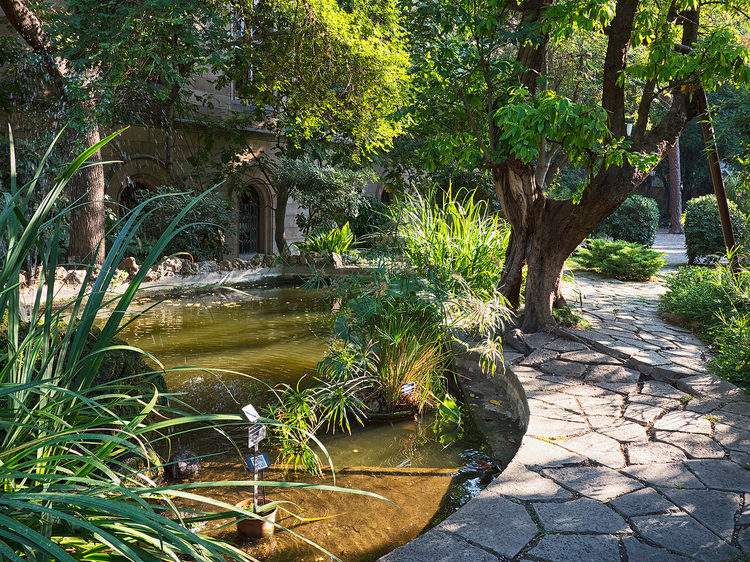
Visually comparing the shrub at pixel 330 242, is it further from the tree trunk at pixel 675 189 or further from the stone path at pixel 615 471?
the tree trunk at pixel 675 189

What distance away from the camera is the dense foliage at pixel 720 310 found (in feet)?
14.2

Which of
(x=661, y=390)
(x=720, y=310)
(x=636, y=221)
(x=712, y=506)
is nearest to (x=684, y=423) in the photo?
(x=661, y=390)

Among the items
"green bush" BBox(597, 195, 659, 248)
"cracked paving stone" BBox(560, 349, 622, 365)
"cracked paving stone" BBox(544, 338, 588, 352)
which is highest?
"green bush" BBox(597, 195, 659, 248)

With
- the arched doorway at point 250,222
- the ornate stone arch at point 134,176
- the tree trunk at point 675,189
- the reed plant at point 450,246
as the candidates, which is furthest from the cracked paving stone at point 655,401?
the tree trunk at point 675,189

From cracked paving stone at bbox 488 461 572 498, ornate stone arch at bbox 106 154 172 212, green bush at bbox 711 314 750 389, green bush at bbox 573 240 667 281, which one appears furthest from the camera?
ornate stone arch at bbox 106 154 172 212

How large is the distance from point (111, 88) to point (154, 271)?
2716 mm

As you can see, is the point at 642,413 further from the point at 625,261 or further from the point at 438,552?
the point at 625,261

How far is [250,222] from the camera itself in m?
15.6

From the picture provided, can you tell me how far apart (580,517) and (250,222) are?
14126 millimetres

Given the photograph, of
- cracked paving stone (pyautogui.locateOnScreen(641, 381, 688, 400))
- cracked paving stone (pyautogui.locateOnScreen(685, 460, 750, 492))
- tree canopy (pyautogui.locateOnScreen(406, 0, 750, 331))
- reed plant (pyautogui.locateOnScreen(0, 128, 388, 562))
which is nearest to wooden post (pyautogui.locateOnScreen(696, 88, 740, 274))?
tree canopy (pyautogui.locateOnScreen(406, 0, 750, 331))

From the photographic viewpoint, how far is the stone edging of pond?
2219 millimetres

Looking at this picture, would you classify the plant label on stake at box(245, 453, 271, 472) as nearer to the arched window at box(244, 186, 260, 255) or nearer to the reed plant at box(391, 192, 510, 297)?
the reed plant at box(391, 192, 510, 297)

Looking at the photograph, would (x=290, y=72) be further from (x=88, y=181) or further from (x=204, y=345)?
(x=204, y=345)

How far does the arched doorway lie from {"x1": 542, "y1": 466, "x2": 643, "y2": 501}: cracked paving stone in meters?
13.1
